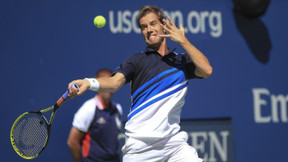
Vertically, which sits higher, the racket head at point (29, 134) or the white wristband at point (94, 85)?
the white wristband at point (94, 85)

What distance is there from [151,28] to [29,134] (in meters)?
1.24

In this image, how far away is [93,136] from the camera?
17.1 ft

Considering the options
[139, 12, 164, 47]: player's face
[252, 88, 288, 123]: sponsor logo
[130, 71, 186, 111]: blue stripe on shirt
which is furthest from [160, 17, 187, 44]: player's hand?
[252, 88, 288, 123]: sponsor logo

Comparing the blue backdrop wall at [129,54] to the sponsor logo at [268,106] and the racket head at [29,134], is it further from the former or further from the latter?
the racket head at [29,134]

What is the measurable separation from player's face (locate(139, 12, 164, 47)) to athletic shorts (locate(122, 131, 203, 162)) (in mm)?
742

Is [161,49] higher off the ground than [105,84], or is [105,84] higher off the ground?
[161,49]

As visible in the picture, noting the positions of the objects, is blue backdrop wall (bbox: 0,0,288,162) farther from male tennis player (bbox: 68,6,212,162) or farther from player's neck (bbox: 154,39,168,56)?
male tennis player (bbox: 68,6,212,162)

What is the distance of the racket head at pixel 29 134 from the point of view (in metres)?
3.67

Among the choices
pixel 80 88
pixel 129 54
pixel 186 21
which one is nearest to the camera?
pixel 80 88

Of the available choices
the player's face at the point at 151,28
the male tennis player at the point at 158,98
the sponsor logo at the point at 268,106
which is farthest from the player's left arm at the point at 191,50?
the sponsor logo at the point at 268,106

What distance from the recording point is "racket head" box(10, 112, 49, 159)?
12.1 ft

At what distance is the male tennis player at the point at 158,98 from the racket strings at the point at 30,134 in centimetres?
66

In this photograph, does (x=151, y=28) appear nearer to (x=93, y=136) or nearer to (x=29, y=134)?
(x=29, y=134)

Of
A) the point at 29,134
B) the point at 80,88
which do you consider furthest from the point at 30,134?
the point at 80,88
